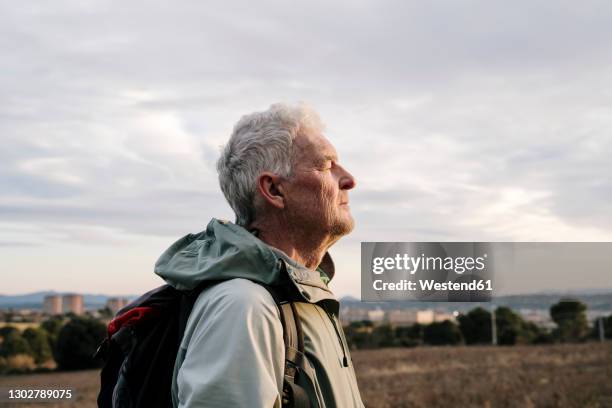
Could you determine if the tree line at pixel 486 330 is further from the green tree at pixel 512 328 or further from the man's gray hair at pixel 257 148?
the man's gray hair at pixel 257 148

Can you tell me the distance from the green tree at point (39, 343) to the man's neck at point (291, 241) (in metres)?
19.8

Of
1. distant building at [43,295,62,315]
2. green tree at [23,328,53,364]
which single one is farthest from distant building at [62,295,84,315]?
green tree at [23,328,53,364]

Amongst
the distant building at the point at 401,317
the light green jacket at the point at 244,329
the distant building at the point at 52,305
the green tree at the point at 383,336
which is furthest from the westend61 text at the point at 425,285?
the distant building at the point at 52,305

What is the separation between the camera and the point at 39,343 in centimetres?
2105

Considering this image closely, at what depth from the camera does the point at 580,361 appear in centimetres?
1938

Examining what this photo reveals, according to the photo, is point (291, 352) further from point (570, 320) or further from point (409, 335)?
point (570, 320)

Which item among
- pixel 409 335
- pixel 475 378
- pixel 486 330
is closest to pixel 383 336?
pixel 409 335

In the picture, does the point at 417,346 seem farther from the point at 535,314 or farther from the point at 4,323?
the point at 4,323

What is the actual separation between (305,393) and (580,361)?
1963cm

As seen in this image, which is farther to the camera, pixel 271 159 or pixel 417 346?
pixel 417 346

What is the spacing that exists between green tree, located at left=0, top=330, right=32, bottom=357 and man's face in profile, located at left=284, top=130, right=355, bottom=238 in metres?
20.6

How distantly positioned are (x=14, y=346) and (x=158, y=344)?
833 inches

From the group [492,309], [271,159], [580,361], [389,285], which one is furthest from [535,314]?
[271,159]

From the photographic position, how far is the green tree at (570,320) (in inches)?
891
